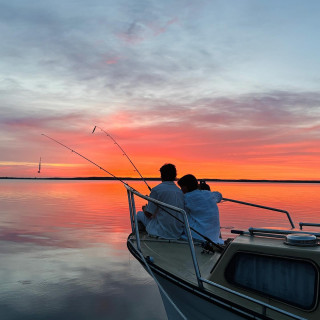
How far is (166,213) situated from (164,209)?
9.2 inches

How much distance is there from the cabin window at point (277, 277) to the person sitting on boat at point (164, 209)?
2223 millimetres

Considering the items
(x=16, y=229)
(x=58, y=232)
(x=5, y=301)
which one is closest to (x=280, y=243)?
(x=5, y=301)

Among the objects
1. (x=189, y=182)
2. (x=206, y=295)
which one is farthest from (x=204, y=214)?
(x=206, y=295)

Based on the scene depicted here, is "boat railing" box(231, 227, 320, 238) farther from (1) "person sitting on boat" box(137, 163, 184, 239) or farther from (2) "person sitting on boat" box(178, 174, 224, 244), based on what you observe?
(1) "person sitting on boat" box(137, 163, 184, 239)

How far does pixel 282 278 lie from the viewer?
4152mm

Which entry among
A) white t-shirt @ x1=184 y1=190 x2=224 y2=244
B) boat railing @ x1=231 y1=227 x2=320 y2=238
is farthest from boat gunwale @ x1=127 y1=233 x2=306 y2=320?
white t-shirt @ x1=184 y1=190 x2=224 y2=244

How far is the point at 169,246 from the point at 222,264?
2108 mm

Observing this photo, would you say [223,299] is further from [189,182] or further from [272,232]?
[189,182]

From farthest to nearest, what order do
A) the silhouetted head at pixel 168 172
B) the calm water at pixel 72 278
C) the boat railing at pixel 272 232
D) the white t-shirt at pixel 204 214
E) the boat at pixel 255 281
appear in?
the calm water at pixel 72 278 < the silhouetted head at pixel 168 172 < the white t-shirt at pixel 204 214 < the boat railing at pixel 272 232 < the boat at pixel 255 281

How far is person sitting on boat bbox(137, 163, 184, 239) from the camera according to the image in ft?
21.9

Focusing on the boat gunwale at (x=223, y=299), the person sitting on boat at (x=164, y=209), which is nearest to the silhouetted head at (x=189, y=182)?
the person sitting on boat at (x=164, y=209)

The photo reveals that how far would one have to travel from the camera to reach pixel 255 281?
14.2 feet

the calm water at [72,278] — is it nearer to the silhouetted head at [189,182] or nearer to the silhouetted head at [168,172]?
the silhouetted head at [189,182]

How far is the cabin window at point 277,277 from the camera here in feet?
13.0
